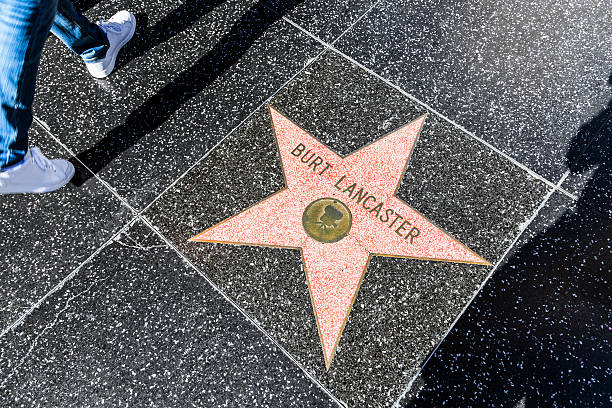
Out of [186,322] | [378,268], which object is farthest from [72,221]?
[378,268]

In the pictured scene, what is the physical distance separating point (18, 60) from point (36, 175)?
52cm

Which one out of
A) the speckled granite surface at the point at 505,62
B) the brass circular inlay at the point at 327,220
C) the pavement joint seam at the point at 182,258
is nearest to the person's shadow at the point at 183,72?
the pavement joint seam at the point at 182,258

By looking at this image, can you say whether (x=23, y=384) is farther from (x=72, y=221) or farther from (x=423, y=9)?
(x=423, y=9)

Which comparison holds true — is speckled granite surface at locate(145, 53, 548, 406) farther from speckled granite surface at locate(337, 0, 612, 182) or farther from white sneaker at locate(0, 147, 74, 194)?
white sneaker at locate(0, 147, 74, 194)

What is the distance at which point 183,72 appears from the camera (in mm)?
2277

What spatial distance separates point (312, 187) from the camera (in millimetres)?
1945

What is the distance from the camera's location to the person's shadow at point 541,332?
1.59 m

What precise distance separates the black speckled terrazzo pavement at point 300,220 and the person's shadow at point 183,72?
0.01 metres

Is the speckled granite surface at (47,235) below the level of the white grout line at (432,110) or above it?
below

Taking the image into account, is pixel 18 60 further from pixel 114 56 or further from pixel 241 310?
pixel 241 310

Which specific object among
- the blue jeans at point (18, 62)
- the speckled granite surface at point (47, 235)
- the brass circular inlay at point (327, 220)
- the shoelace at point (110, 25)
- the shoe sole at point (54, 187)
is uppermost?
the blue jeans at point (18, 62)

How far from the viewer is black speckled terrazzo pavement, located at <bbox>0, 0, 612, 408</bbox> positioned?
164 centimetres

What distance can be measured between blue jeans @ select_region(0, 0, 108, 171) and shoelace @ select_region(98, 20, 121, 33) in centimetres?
66

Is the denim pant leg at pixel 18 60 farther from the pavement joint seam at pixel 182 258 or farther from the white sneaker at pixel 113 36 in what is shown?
the white sneaker at pixel 113 36
